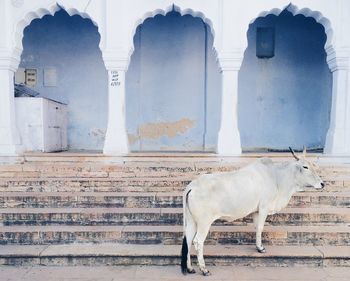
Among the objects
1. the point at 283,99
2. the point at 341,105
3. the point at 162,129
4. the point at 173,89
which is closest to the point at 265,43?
the point at 283,99

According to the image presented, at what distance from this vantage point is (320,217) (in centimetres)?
515

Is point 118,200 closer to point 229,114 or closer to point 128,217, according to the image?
point 128,217

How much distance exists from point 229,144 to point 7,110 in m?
5.38

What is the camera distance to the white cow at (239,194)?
3.94 m

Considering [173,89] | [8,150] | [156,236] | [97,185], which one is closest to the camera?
[156,236]

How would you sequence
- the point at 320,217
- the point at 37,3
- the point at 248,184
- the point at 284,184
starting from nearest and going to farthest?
the point at 248,184 < the point at 284,184 < the point at 320,217 < the point at 37,3

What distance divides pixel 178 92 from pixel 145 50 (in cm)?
169

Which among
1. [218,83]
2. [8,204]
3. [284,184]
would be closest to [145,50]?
[218,83]

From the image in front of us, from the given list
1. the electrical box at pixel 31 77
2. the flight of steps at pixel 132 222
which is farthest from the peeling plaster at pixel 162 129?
the flight of steps at pixel 132 222

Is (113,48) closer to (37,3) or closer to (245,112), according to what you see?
(37,3)

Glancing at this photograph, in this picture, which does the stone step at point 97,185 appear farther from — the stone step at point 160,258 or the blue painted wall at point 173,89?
the blue painted wall at point 173,89

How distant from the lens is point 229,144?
8.08 metres

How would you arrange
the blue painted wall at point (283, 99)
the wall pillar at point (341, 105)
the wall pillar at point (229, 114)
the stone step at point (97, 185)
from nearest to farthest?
the stone step at point (97, 185)
the wall pillar at point (341, 105)
the wall pillar at point (229, 114)
the blue painted wall at point (283, 99)

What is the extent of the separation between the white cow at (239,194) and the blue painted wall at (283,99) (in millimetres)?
6156
